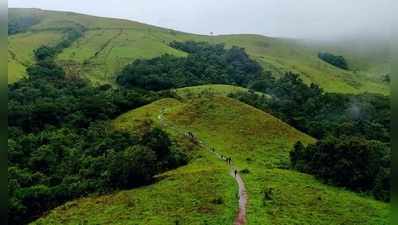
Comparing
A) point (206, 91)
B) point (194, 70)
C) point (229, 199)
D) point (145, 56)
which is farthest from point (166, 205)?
point (145, 56)

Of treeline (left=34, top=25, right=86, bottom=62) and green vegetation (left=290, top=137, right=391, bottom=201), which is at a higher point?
green vegetation (left=290, top=137, right=391, bottom=201)

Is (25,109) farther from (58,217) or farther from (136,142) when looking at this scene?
(58,217)

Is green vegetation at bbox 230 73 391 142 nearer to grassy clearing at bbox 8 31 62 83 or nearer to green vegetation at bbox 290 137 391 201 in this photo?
green vegetation at bbox 290 137 391 201

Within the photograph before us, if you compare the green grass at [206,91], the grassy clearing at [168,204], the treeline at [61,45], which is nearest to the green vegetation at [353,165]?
the grassy clearing at [168,204]

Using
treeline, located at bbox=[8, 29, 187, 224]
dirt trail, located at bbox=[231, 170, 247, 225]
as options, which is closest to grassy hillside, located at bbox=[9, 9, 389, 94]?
treeline, located at bbox=[8, 29, 187, 224]

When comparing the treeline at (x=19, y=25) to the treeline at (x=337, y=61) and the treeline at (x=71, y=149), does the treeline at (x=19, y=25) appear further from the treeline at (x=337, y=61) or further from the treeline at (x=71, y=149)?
the treeline at (x=337, y=61)

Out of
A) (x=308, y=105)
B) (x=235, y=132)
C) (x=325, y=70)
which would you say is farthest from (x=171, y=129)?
(x=325, y=70)
